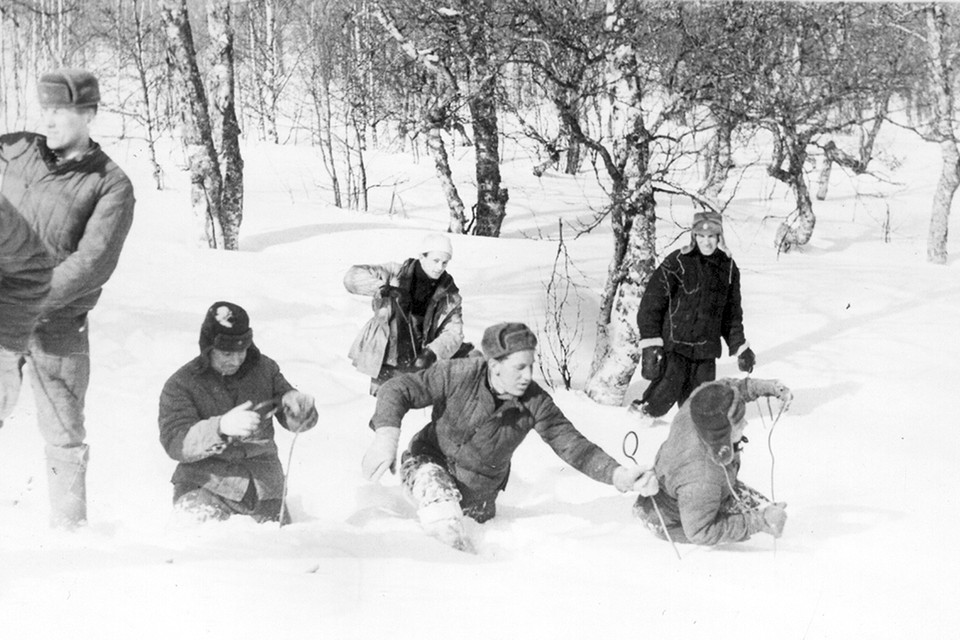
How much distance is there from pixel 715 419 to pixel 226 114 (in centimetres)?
146

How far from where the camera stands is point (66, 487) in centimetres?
229

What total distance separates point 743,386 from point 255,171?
1454mm

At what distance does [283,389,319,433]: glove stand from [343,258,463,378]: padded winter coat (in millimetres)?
295

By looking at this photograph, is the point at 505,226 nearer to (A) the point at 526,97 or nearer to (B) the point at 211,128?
(A) the point at 526,97

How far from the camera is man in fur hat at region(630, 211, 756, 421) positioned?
325 centimetres

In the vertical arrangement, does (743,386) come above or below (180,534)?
above

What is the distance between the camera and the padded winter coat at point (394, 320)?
277 centimetres

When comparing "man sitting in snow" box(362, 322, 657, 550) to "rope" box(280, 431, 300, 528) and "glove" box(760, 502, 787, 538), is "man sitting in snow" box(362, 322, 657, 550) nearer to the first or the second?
"rope" box(280, 431, 300, 528)

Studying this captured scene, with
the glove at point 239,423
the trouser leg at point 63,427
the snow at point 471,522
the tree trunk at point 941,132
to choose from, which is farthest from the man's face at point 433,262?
the tree trunk at point 941,132

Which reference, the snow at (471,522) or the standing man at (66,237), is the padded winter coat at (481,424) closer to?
the snow at (471,522)

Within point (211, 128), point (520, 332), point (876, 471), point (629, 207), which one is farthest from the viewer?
point (629, 207)

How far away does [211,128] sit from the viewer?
2.66 metres

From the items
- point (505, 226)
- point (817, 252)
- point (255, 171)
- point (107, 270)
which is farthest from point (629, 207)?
point (107, 270)

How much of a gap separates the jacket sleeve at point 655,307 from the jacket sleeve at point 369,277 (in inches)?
36.3
